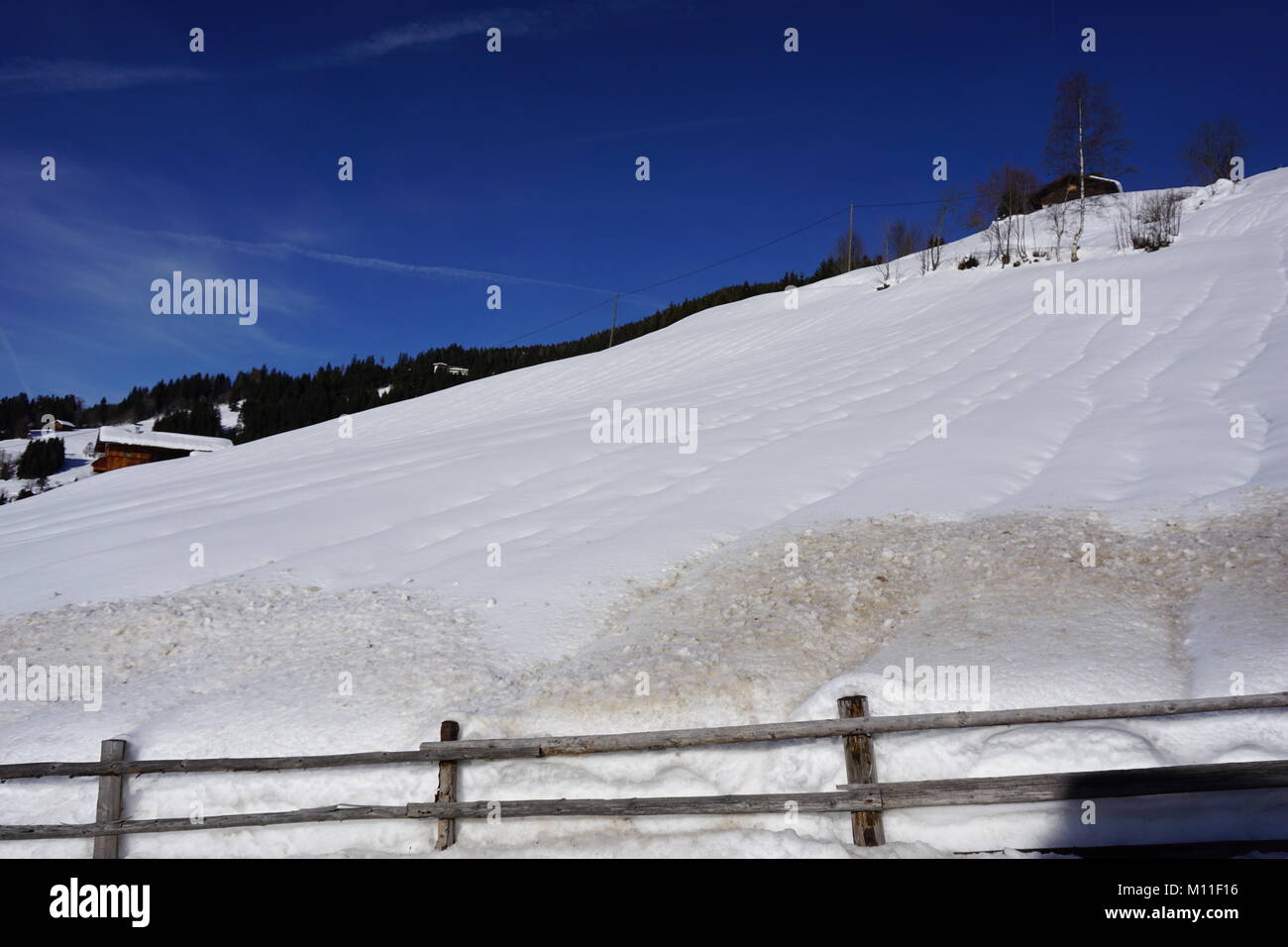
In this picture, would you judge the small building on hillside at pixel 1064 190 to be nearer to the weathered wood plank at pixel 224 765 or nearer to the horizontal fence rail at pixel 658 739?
the horizontal fence rail at pixel 658 739

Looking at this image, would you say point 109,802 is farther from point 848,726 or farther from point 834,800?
point 848,726

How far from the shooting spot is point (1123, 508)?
8.85m

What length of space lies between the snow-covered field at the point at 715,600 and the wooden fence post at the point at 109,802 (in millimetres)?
224

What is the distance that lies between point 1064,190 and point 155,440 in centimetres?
6230

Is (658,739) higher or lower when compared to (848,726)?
lower

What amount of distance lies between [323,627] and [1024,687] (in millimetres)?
6483

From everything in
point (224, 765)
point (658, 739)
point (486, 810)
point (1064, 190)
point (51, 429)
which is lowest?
point (486, 810)

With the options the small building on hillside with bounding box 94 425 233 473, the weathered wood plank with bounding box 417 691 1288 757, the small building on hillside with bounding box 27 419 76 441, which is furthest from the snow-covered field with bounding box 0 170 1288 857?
the small building on hillside with bounding box 27 419 76 441

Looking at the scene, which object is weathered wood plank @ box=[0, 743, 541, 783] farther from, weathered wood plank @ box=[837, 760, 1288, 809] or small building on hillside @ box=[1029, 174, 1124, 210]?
small building on hillside @ box=[1029, 174, 1124, 210]

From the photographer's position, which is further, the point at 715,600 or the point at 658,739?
the point at 715,600

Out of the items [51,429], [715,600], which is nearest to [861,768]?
[715,600]

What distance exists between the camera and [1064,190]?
47094 millimetres

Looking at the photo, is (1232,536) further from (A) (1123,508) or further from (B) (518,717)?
(B) (518,717)

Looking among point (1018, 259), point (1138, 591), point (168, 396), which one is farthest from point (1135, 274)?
point (168, 396)
